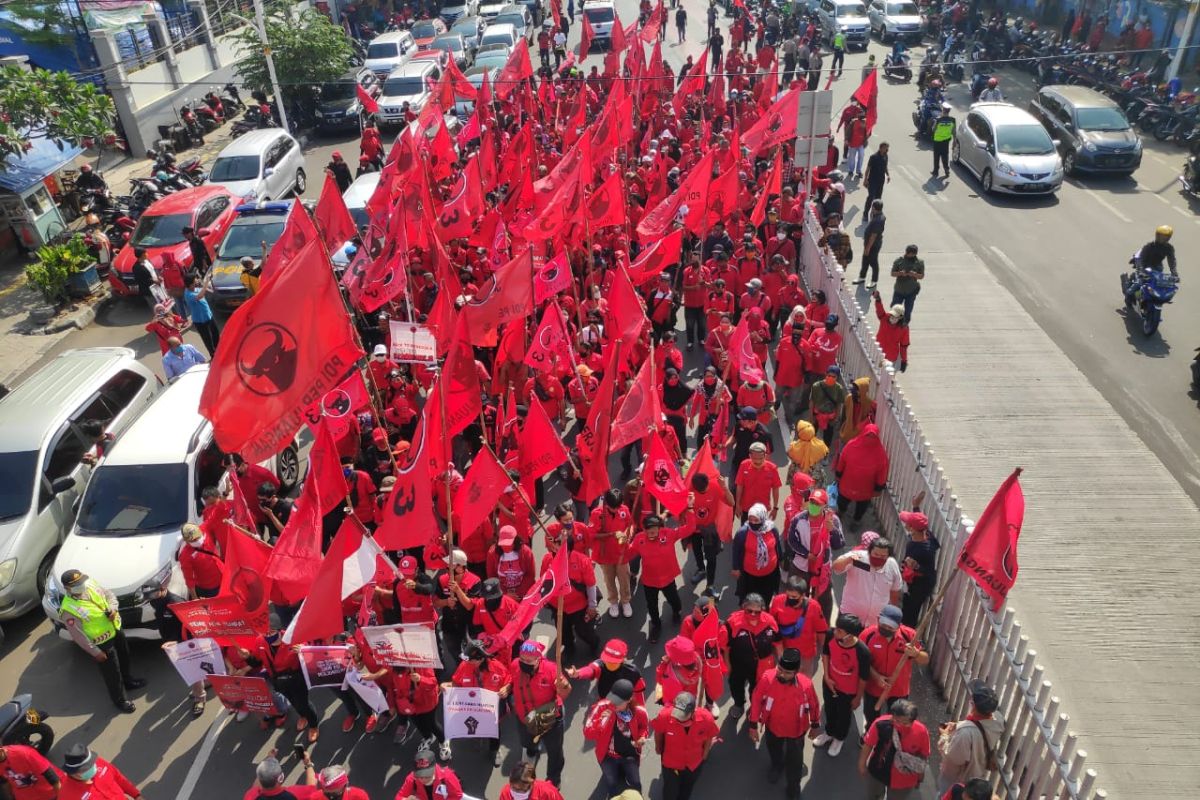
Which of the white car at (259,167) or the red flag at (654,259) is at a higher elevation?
the red flag at (654,259)

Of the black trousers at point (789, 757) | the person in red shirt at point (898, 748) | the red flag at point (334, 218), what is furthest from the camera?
the red flag at point (334, 218)

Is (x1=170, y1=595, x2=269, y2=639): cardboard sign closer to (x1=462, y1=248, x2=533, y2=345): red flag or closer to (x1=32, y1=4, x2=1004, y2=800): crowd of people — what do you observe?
(x1=32, y1=4, x2=1004, y2=800): crowd of people

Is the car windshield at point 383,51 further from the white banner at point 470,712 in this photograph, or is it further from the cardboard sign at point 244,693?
A: the white banner at point 470,712

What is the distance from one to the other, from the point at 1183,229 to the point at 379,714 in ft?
58.6

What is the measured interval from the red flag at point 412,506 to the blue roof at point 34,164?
15.6 metres

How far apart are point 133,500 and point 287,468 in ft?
6.82

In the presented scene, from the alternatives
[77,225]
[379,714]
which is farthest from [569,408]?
[77,225]

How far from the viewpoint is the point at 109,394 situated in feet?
37.4

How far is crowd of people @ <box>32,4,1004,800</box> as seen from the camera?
21.2 feet

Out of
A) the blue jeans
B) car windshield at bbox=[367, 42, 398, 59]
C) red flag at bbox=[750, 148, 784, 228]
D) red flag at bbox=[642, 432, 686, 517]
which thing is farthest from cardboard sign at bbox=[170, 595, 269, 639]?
car windshield at bbox=[367, 42, 398, 59]

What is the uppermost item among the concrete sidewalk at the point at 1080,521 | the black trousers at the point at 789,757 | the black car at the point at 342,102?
the black trousers at the point at 789,757

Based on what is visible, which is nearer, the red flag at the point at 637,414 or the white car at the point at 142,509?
the red flag at the point at 637,414

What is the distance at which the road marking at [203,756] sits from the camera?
754 centimetres

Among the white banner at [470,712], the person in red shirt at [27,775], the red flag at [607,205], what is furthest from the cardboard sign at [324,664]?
the red flag at [607,205]
